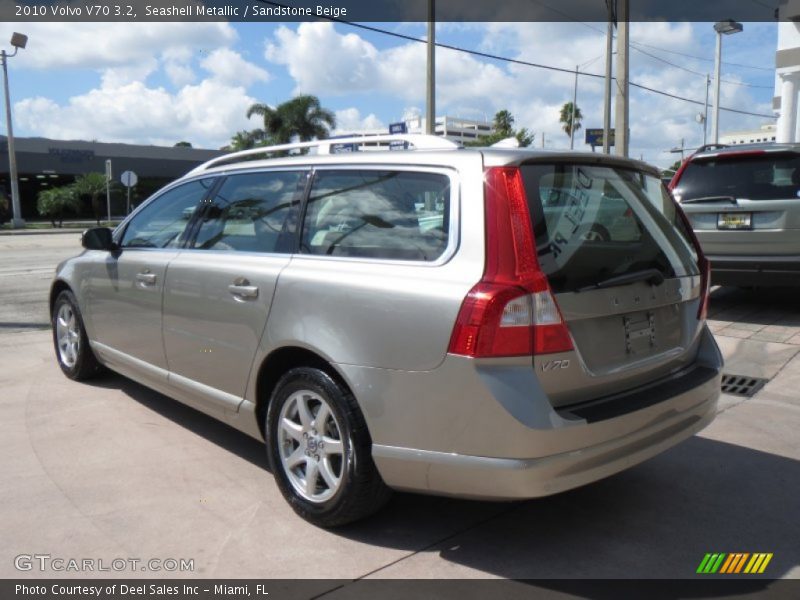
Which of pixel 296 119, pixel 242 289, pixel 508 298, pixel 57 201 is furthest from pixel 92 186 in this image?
pixel 508 298

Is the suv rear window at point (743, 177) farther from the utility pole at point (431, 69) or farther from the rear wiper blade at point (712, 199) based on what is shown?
the utility pole at point (431, 69)

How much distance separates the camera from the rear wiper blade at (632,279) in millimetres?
3016

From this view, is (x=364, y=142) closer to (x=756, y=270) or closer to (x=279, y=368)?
(x=279, y=368)

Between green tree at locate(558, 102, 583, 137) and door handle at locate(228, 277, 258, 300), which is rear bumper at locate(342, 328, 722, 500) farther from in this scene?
green tree at locate(558, 102, 583, 137)

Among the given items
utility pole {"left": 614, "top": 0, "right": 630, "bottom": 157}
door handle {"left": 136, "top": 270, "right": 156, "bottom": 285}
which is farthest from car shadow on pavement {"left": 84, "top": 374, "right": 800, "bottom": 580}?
utility pole {"left": 614, "top": 0, "right": 630, "bottom": 157}

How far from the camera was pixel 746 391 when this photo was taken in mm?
5508

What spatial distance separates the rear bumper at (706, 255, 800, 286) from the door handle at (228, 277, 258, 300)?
563cm

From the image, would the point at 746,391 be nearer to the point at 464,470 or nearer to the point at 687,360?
the point at 687,360

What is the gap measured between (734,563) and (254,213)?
2.84 metres

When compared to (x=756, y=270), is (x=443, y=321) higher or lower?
higher

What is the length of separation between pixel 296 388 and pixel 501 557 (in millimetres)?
1175

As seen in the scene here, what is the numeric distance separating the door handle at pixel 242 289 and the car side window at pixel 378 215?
1.08 feet

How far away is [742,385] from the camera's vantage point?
5.66m

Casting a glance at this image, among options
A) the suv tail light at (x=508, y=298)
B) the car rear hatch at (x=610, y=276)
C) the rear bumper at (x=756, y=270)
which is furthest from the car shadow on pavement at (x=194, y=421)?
the rear bumper at (x=756, y=270)
